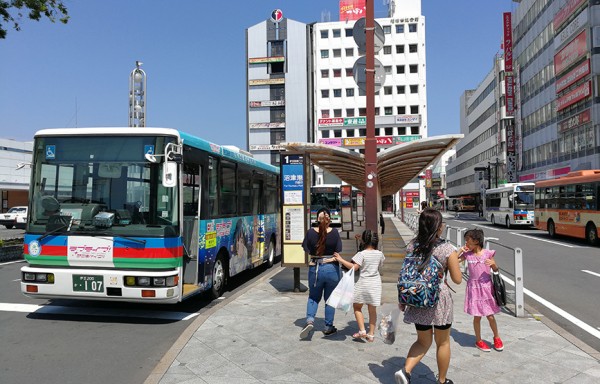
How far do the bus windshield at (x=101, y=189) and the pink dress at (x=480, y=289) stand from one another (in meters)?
4.12

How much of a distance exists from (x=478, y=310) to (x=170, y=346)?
12.8ft

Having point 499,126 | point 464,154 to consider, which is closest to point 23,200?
point 499,126

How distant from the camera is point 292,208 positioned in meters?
9.03

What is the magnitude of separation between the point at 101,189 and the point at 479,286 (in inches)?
213

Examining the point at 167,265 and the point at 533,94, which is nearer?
the point at 167,265

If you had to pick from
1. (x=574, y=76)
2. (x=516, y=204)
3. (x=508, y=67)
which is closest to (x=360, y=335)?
(x=516, y=204)

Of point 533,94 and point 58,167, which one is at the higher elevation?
point 533,94

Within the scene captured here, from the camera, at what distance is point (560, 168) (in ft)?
134

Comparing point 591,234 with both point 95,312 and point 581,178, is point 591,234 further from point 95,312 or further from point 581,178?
point 95,312

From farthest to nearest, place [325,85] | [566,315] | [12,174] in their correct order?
[325,85] < [12,174] < [566,315]

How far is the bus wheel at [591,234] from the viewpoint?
18234 mm

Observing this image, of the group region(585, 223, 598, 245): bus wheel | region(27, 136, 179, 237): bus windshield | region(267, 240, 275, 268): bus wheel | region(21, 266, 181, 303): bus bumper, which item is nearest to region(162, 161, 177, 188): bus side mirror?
region(27, 136, 179, 237): bus windshield

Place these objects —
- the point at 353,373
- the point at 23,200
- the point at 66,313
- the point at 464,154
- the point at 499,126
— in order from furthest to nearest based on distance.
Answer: the point at 464,154
the point at 499,126
the point at 23,200
the point at 66,313
the point at 353,373

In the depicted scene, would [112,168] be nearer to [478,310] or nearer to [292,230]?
[292,230]
